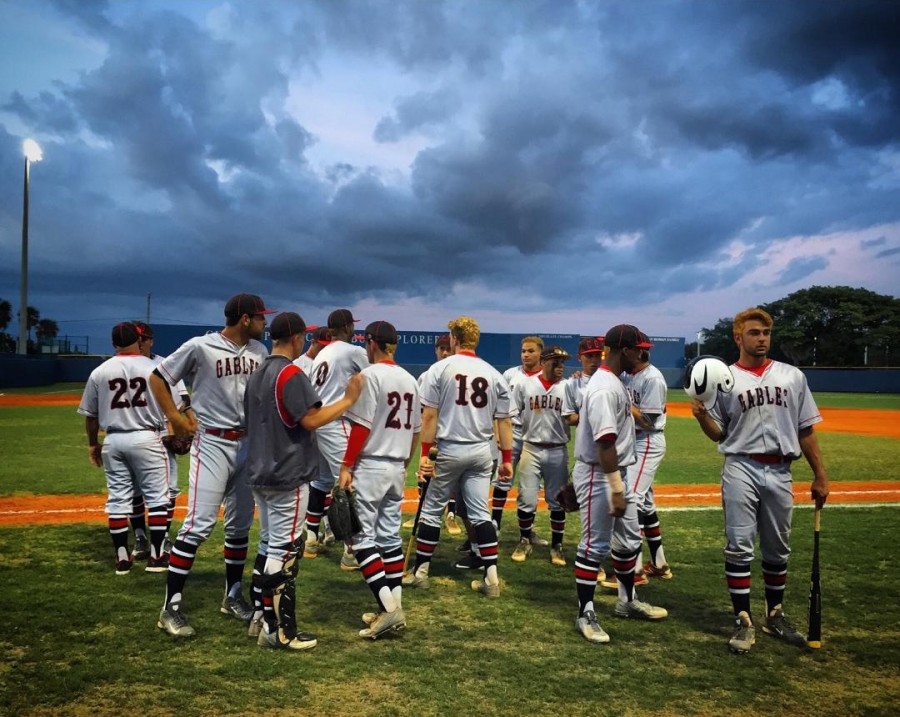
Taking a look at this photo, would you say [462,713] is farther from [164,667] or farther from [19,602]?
[19,602]

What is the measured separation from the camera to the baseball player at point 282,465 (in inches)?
187

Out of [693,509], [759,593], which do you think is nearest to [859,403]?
[693,509]

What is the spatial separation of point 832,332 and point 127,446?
3063 inches

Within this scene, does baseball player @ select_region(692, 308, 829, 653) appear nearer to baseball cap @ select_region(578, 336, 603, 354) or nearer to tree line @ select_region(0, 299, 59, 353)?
baseball cap @ select_region(578, 336, 603, 354)

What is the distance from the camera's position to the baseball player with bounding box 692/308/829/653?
5043mm

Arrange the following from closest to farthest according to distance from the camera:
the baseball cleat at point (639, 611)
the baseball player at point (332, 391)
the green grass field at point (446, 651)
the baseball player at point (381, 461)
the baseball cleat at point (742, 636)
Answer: the green grass field at point (446, 651) → the baseball cleat at point (742, 636) → the baseball player at point (381, 461) → the baseball cleat at point (639, 611) → the baseball player at point (332, 391)

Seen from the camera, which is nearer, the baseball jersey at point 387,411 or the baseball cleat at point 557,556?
the baseball jersey at point 387,411

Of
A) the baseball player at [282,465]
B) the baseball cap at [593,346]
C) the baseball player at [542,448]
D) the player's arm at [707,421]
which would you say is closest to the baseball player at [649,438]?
the baseball cap at [593,346]

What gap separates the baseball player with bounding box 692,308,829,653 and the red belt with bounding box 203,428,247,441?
3526 mm

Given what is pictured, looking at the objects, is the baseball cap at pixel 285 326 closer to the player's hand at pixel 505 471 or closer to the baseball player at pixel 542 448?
the player's hand at pixel 505 471

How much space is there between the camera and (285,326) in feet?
16.7

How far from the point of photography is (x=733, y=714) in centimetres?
401

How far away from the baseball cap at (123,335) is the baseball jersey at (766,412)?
562 centimetres

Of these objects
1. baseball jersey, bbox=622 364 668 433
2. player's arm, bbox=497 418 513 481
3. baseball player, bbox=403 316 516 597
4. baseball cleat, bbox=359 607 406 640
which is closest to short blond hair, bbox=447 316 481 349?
baseball player, bbox=403 316 516 597
